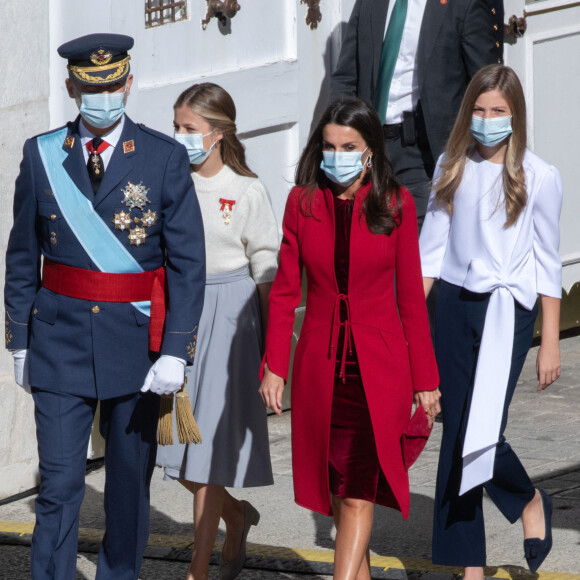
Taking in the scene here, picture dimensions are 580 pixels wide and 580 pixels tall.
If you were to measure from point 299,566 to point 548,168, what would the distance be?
160 centimetres

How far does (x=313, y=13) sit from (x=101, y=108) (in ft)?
10.1


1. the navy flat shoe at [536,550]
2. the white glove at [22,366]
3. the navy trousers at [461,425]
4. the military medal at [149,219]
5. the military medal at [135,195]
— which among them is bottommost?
the navy flat shoe at [536,550]

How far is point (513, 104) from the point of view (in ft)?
15.9

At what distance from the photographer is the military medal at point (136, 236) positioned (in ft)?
14.3

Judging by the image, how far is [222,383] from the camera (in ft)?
16.3

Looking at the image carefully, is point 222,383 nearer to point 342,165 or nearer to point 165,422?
point 165,422

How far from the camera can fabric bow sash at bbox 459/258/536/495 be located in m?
4.75

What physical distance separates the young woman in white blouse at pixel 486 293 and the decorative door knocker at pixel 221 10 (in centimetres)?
220

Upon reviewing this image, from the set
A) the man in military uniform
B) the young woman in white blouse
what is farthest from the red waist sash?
the young woman in white blouse

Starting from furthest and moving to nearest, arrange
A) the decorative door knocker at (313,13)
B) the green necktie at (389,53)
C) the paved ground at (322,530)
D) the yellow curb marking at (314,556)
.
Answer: the decorative door knocker at (313,13) < the green necktie at (389,53) < the paved ground at (322,530) < the yellow curb marking at (314,556)

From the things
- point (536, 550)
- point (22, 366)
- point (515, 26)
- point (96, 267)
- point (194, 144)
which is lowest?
point (536, 550)

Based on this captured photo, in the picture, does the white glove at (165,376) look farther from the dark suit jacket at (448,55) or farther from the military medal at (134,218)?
the dark suit jacket at (448,55)

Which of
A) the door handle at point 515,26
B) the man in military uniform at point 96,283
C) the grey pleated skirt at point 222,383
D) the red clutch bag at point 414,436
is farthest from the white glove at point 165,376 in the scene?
the door handle at point 515,26

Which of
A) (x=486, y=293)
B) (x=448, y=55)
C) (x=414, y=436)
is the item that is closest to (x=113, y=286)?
(x=414, y=436)
